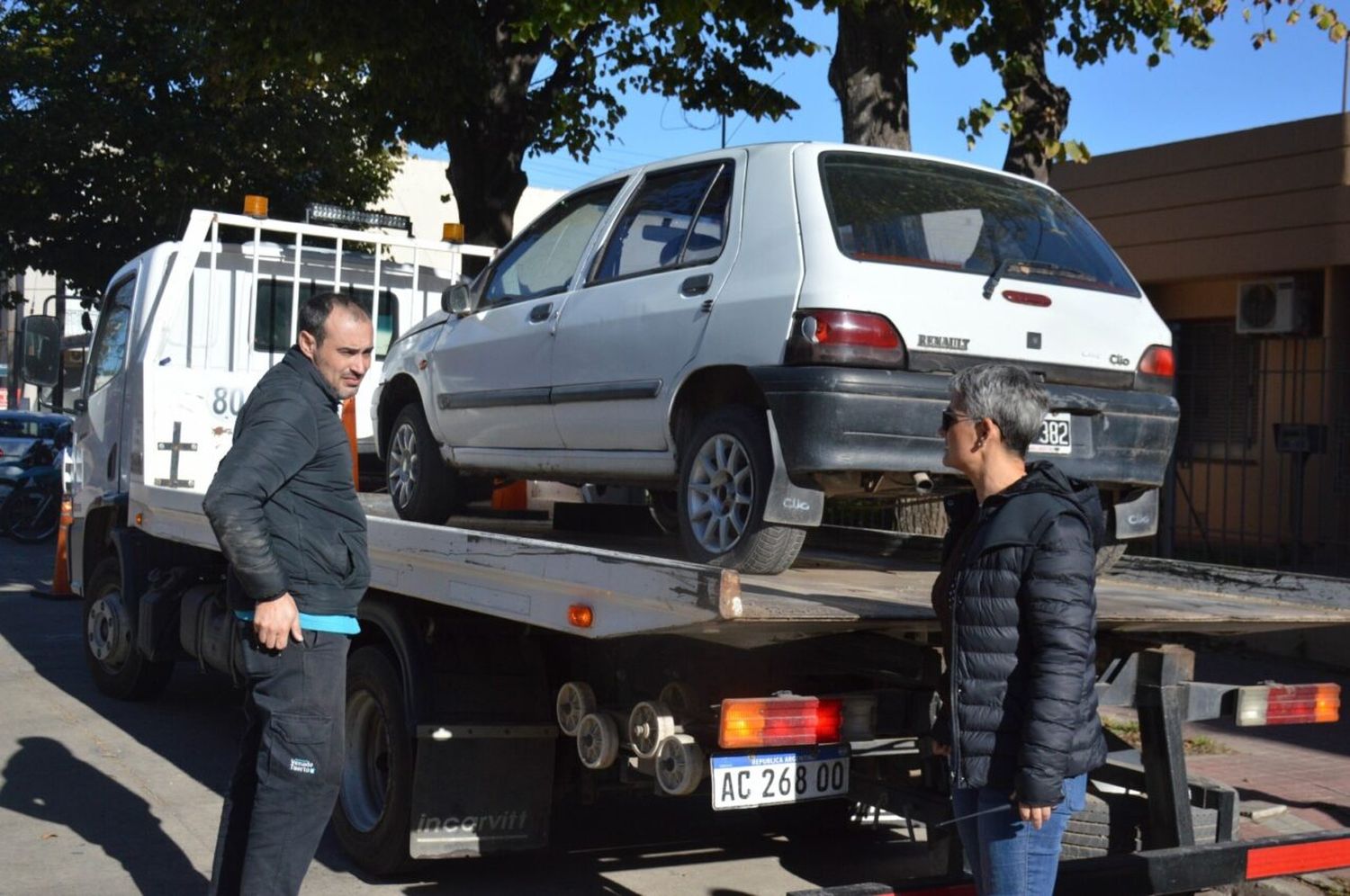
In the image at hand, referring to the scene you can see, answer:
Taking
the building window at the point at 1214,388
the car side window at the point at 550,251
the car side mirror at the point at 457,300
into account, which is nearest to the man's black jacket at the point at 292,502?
the car side window at the point at 550,251

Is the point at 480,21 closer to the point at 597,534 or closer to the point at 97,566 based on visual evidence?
the point at 97,566

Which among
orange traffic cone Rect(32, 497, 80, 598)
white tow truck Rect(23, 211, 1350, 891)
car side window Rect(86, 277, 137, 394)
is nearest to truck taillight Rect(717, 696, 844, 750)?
white tow truck Rect(23, 211, 1350, 891)

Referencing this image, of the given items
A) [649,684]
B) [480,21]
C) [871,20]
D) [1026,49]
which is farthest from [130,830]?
[480,21]

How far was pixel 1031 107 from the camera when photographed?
9.57 metres

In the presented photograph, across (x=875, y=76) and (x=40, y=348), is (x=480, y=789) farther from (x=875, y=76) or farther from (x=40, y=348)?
(x=40, y=348)

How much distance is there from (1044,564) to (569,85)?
12527mm

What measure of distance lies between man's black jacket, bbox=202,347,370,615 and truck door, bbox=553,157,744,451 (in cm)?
147

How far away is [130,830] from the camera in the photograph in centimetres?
609

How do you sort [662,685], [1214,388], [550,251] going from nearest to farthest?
[662,685], [550,251], [1214,388]

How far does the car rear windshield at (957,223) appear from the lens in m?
5.14

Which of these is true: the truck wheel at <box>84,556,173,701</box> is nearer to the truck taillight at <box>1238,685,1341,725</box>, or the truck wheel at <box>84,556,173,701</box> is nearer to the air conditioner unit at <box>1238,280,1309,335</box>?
the truck taillight at <box>1238,685,1341,725</box>

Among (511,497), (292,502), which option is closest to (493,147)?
(511,497)

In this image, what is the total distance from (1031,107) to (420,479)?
15.7 feet

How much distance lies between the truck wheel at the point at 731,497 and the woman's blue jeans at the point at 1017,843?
1.66m
